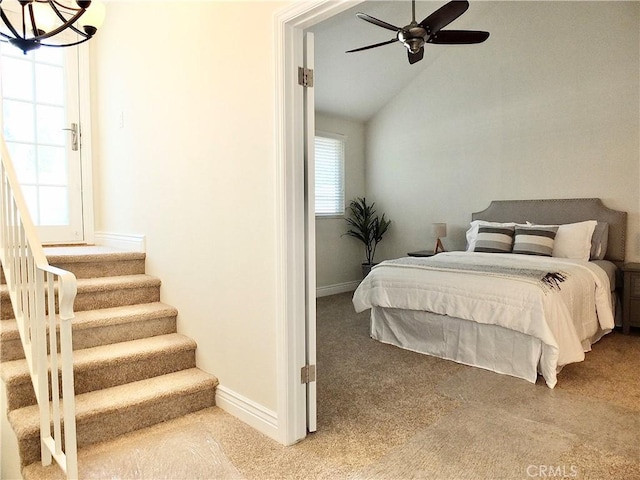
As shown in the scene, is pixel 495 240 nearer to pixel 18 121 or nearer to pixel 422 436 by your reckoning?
pixel 422 436

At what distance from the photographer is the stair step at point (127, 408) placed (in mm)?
1897

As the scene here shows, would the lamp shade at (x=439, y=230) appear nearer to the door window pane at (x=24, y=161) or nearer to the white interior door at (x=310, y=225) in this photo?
the white interior door at (x=310, y=225)

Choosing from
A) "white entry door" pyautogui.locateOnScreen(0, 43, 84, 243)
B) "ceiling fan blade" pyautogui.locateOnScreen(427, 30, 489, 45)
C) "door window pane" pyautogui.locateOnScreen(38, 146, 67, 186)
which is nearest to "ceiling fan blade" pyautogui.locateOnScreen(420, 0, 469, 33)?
"ceiling fan blade" pyautogui.locateOnScreen(427, 30, 489, 45)

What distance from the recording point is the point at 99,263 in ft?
9.78

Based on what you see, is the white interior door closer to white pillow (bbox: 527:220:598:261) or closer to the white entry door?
the white entry door

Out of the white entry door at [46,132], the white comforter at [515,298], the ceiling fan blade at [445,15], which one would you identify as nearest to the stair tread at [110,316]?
the white entry door at [46,132]

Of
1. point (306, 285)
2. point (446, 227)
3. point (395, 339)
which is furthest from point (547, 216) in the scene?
point (306, 285)

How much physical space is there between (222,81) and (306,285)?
122 cm

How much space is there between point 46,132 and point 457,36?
347 cm

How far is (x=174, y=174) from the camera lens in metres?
2.80

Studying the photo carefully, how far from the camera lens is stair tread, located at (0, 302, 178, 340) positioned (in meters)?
2.27

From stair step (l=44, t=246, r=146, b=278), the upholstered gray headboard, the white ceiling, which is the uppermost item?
the white ceiling

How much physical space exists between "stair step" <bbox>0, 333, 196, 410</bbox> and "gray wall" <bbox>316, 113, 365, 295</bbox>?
3227mm

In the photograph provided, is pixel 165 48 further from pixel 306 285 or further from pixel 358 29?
pixel 358 29
